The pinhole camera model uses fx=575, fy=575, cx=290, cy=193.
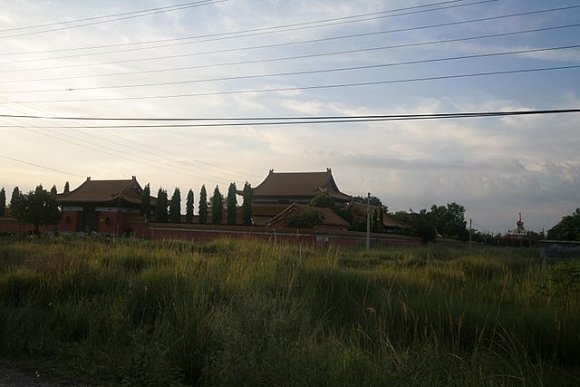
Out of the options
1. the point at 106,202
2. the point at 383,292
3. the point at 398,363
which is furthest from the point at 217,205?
the point at 398,363

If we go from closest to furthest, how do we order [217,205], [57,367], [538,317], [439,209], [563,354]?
[57,367], [563,354], [538,317], [217,205], [439,209]

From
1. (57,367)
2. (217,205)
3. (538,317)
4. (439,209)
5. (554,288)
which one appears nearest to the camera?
(57,367)

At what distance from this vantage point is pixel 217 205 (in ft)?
223

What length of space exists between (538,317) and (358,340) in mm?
3020

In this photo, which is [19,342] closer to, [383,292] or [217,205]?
[383,292]

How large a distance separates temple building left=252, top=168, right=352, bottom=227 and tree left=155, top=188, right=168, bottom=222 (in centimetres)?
1529

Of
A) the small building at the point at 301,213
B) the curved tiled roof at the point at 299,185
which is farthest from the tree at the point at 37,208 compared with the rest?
the curved tiled roof at the point at 299,185

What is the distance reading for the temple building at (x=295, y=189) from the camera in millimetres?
81625

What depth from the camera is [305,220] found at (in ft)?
189

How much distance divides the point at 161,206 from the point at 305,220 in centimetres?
2045

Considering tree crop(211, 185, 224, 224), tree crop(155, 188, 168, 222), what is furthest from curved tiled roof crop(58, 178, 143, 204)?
tree crop(211, 185, 224, 224)

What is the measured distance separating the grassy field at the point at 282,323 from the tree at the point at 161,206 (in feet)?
184

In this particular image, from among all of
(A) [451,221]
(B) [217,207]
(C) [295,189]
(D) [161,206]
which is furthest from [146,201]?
(A) [451,221]

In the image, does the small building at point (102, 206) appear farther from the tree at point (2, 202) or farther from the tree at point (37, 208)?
the tree at point (2, 202)
